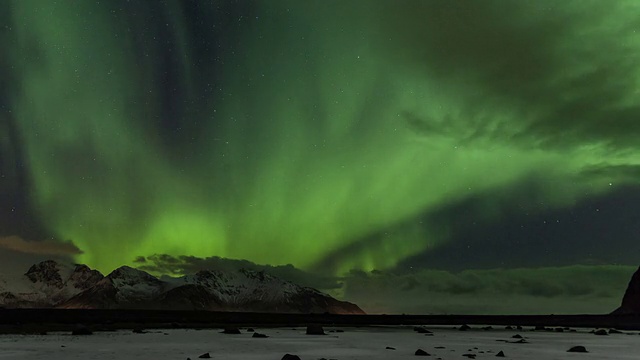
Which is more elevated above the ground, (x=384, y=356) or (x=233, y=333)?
(x=233, y=333)

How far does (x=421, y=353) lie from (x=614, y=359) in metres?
13.8

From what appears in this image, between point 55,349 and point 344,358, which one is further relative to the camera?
point 55,349

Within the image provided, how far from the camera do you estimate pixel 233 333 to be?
8156 cm

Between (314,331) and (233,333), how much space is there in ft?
37.1

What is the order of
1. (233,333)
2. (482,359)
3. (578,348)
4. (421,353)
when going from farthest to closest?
(233,333) < (578,348) < (421,353) < (482,359)

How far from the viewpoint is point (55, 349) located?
42.6m

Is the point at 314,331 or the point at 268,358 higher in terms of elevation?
the point at 314,331

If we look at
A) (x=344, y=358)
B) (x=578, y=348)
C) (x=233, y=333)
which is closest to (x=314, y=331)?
(x=233, y=333)

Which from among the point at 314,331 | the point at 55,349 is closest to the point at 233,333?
the point at 314,331

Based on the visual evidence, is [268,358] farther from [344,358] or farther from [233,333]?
[233,333]

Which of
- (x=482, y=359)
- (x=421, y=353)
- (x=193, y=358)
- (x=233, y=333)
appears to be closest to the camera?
(x=193, y=358)

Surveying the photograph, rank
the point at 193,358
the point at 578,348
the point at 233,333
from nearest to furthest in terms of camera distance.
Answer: the point at 193,358 → the point at 578,348 → the point at 233,333

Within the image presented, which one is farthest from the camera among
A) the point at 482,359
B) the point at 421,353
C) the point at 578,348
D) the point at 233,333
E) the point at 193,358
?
the point at 233,333

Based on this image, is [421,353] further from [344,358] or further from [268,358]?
[268,358]
